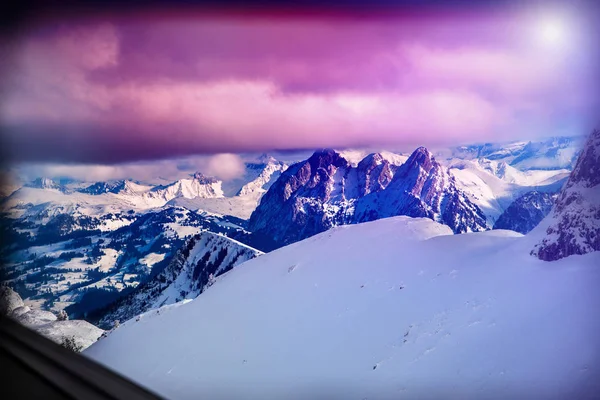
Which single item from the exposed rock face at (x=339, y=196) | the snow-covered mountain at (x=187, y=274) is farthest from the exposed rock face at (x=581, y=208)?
the snow-covered mountain at (x=187, y=274)

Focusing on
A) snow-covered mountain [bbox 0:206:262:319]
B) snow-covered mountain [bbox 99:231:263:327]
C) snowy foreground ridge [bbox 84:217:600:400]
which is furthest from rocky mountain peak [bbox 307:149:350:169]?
snowy foreground ridge [bbox 84:217:600:400]

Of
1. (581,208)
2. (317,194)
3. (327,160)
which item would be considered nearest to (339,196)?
(327,160)

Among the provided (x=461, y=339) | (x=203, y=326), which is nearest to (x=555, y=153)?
(x=461, y=339)

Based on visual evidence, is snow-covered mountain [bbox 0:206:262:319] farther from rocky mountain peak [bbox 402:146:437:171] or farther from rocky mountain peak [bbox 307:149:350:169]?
rocky mountain peak [bbox 402:146:437:171]

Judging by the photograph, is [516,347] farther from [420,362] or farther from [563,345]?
[420,362]

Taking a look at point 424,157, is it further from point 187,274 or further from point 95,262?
point 95,262

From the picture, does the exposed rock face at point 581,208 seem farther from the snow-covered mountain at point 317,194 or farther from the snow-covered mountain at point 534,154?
the snow-covered mountain at point 317,194
